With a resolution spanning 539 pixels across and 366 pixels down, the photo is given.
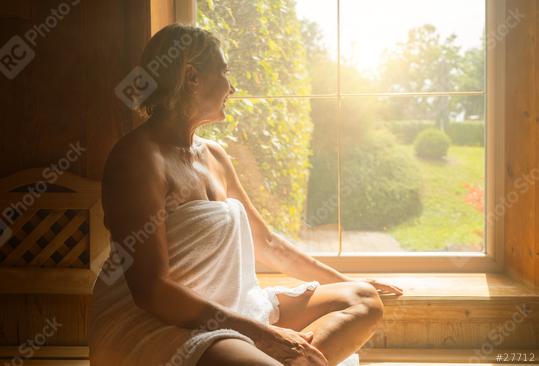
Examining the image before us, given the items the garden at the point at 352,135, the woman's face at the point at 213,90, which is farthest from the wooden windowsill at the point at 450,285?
the woman's face at the point at 213,90

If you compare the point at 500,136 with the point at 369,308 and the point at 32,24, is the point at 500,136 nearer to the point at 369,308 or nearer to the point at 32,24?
the point at 369,308

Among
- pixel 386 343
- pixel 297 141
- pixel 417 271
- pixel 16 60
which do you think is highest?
pixel 16 60

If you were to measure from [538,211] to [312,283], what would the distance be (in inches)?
37.4

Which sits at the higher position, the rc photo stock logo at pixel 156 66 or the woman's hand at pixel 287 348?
the rc photo stock logo at pixel 156 66

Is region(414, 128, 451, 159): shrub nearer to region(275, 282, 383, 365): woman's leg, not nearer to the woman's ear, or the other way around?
region(275, 282, 383, 365): woman's leg

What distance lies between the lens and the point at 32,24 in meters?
2.16

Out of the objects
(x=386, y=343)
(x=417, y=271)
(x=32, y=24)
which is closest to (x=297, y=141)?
(x=417, y=271)

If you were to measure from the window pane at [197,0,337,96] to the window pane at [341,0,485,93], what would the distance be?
0.39 ft

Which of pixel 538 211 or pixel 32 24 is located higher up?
pixel 32 24

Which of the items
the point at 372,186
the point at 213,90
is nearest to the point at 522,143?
the point at 372,186

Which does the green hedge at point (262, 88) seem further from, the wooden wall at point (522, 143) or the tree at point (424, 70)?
the wooden wall at point (522, 143)

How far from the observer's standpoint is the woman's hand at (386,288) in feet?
6.52

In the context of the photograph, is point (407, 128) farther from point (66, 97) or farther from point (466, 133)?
point (66, 97)

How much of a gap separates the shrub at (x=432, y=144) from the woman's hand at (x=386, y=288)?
1.54m
